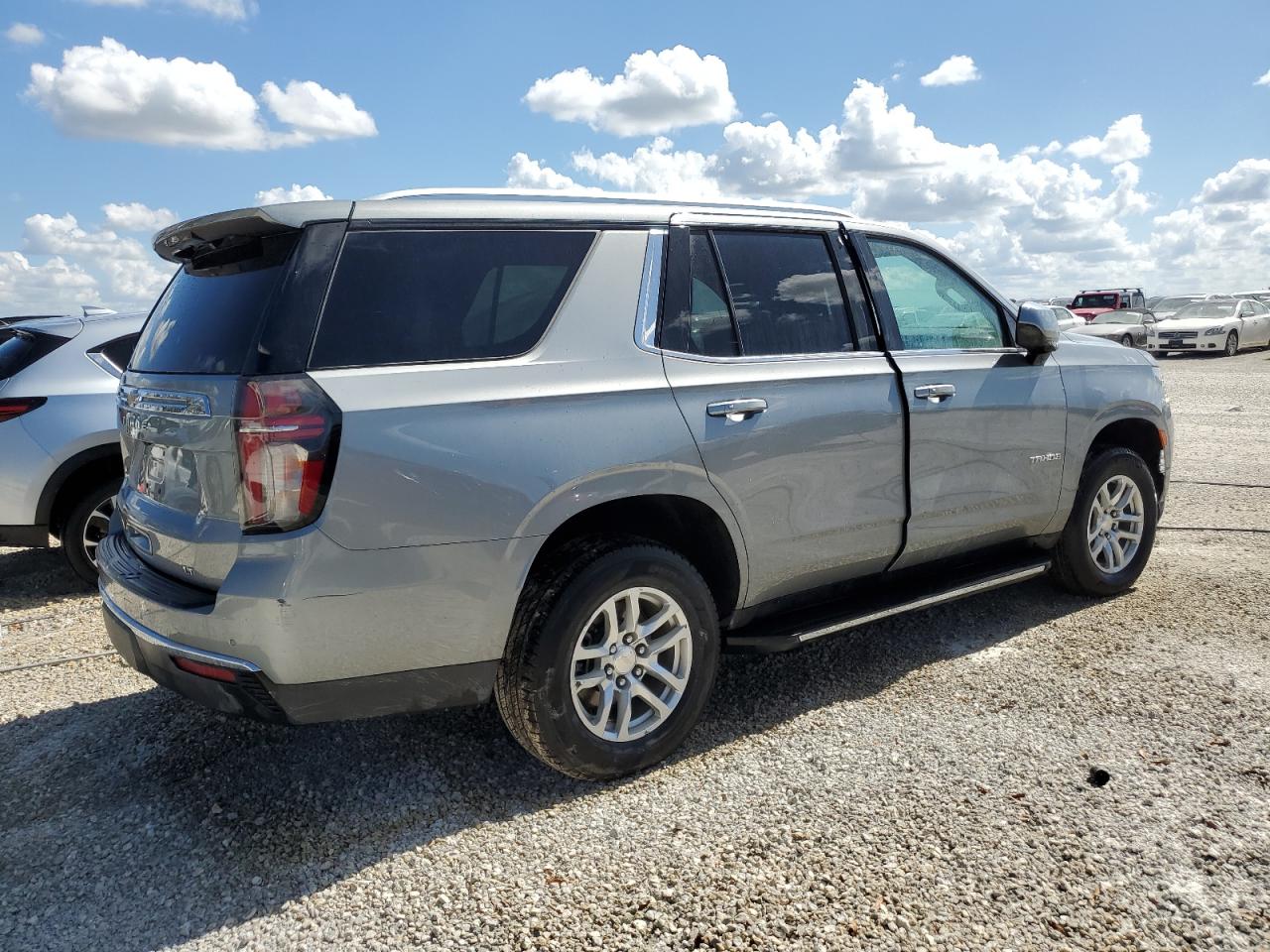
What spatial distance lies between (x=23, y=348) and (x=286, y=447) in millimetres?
4035

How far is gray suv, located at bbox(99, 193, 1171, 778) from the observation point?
2658mm

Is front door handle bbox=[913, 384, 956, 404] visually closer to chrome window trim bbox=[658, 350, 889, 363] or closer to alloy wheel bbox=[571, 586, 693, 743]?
chrome window trim bbox=[658, 350, 889, 363]

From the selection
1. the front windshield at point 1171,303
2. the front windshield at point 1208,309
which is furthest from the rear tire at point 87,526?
the front windshield at point 1171,303

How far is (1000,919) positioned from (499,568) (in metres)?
1.61

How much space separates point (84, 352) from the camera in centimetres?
574

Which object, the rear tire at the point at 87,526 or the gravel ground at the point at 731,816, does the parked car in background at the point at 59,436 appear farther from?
the gravel ground at the point at 731,816

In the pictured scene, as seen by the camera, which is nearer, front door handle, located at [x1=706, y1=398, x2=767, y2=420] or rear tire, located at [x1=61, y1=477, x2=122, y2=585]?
front door handle, located at [x1=706, y1=398, x2=767, y2=420]

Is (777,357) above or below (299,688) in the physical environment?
above

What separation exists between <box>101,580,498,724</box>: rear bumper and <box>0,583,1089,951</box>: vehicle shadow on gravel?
1.46 feet

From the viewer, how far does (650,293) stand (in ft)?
10.8

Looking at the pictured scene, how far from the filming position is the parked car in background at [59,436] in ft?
17.9

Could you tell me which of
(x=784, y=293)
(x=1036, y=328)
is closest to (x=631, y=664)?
(x=784, y=293)

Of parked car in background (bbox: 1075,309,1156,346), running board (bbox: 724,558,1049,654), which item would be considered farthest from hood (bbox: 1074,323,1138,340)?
running board (bbox: 724,558,1049,654)

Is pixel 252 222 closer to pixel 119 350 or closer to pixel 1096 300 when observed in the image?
pixel 119 350
